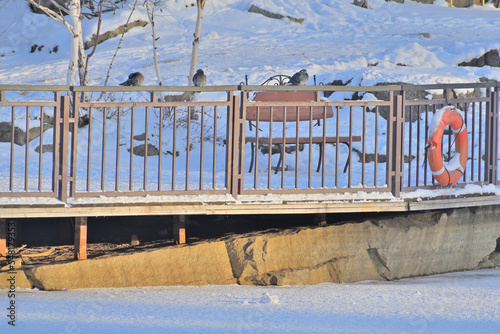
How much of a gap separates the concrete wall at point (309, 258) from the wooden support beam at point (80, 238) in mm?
148

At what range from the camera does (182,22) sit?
67.5 ft

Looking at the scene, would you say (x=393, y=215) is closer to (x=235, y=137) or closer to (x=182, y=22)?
(x=235, y=137)

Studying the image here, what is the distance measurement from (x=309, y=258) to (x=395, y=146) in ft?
4.24

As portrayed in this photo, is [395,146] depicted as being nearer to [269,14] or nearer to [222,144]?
[222,144]

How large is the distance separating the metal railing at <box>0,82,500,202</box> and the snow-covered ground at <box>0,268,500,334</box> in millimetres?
847

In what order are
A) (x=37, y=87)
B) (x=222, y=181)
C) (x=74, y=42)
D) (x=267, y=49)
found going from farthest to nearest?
(x=267, y=49), (x=74, y=42), (x=222, y=181), (x=37, y=87)

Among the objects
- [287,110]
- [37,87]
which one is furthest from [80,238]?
[287,110]

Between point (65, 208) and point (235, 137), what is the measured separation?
5.06 ft

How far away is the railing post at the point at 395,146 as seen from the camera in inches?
244

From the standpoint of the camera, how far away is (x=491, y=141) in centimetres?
686

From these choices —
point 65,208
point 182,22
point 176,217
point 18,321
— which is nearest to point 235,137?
point 176,217

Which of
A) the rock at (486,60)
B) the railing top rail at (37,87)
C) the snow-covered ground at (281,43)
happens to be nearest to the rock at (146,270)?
the railing top rail at (37,87)

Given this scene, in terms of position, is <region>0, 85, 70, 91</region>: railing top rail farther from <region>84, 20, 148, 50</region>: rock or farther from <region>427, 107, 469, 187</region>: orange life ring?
<region>84, 20, 148, 50</region>: rock

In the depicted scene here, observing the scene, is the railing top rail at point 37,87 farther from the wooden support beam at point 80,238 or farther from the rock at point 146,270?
the rock at point 146,270
